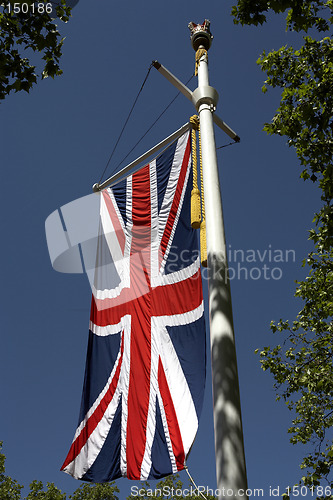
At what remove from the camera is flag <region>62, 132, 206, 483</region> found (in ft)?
15.5

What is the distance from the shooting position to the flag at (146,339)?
15.5ft

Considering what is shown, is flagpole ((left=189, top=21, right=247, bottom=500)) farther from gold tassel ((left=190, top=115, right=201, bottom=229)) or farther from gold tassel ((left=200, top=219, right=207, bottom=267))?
gold tassel ((left=190, top=115, right=201, bottom=229))

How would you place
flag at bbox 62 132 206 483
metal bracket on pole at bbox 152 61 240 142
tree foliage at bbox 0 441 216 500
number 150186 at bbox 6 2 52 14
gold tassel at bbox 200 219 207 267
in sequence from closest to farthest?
gold tassel at bbox 200 219 207 267 < flag at bbox 62 132 206 483 < metal bracket on pole at bbox 152 61 240 142 < number 150186 at bbox 6 2 52 14 < tree foliage at bbox 0 441 216 500

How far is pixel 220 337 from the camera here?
3732mm

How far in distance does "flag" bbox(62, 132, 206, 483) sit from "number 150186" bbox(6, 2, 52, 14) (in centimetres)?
262

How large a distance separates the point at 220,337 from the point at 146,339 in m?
1.90

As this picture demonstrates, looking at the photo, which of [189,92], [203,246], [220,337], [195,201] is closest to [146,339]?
[203,246]

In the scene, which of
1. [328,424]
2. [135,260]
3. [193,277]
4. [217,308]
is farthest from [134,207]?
[328,424]

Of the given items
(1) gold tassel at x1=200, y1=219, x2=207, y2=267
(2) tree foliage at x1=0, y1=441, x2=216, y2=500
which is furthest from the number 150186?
(2) tree foliage at x1=0, y1=441, x2=216, y2=500

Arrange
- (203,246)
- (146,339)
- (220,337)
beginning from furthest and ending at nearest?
(146,339) → (203,246) → (220,337)

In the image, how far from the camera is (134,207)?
6.94 meters

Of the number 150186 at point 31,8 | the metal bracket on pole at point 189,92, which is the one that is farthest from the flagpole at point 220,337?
the number 150186 at point 31,8

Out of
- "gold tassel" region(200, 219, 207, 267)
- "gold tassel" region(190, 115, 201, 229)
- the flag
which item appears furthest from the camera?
"gold tassel" region(190, 115, 201, 229)

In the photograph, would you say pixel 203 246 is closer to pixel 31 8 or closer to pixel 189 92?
pixel 189 92
